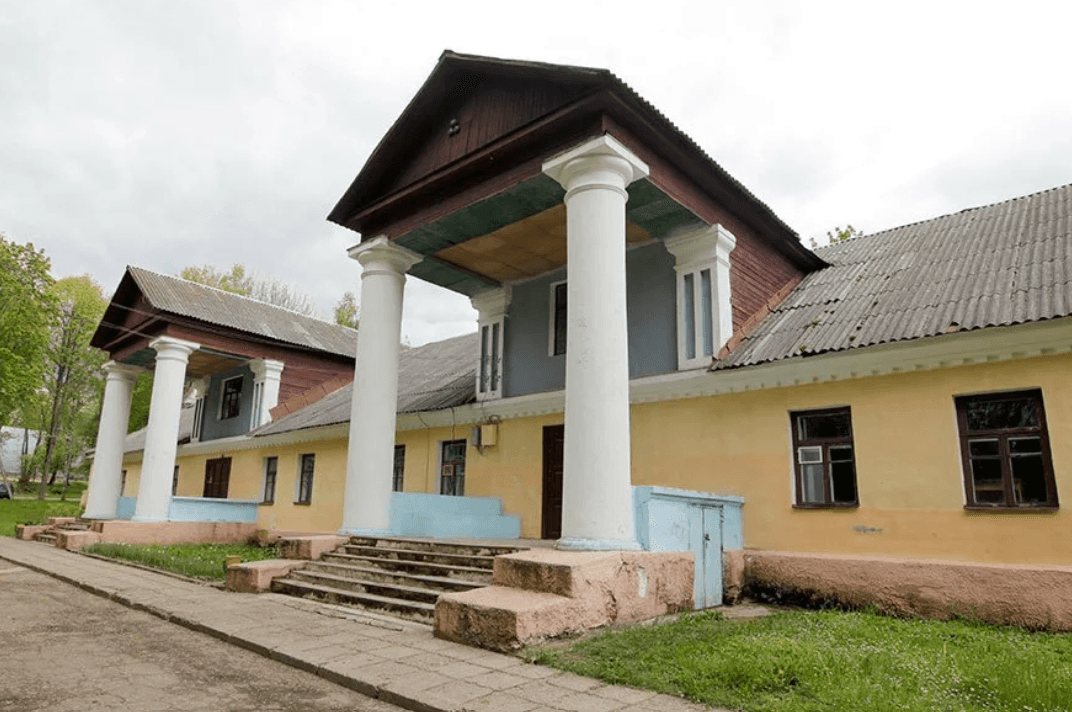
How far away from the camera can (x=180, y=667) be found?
534cm

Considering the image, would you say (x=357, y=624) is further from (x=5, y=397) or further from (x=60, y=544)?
(x=5, y=397)

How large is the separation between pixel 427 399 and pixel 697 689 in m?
11.2

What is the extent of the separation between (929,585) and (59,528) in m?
19.9

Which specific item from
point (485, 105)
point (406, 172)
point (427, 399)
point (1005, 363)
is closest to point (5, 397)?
point (427, 399)

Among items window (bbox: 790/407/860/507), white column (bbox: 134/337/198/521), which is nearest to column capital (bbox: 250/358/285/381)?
white column (bbox: 134/337/198/521)

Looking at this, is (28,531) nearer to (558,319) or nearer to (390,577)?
(390,577)

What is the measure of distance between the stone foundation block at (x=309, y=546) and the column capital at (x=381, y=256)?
4.43 m

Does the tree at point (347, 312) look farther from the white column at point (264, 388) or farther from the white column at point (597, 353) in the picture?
the white column at point (597, 353)

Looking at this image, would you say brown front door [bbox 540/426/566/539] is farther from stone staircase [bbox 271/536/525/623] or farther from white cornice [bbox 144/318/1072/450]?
stone staircase [bbox 271/536/525/623]

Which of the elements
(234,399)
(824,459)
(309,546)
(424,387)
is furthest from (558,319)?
(234,399)

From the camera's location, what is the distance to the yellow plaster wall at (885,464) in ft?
23.8

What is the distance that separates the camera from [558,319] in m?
13.0

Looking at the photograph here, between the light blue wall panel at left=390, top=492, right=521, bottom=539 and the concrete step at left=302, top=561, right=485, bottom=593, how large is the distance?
165cm

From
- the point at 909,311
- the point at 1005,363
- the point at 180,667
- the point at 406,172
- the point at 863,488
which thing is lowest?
the point at 180,667
